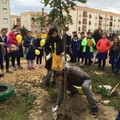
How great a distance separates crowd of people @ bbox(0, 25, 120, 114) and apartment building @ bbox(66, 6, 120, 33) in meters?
62.0

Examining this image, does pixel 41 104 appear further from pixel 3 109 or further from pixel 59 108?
pixel 3 109

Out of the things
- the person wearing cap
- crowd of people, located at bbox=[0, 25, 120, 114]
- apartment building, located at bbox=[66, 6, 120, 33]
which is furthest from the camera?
apartment building, located at bbox=[66, 6, 120, 33]

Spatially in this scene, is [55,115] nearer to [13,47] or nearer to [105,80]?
[105,80]

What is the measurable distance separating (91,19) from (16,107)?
7674cm

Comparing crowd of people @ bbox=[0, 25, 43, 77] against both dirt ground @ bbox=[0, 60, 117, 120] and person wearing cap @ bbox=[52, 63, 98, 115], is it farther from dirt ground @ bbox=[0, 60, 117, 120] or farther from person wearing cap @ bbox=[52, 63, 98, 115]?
person wearing cap @ bbox=[52, 63, 98, 115]

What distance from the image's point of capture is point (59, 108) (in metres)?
5.48

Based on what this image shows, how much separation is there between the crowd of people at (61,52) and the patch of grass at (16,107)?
88cm

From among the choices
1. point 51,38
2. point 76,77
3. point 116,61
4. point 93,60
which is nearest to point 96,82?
point 116,61

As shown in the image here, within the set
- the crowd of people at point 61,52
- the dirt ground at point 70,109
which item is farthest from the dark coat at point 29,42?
the dirt ground at point 70,109

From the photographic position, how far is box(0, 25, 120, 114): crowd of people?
16.3ft

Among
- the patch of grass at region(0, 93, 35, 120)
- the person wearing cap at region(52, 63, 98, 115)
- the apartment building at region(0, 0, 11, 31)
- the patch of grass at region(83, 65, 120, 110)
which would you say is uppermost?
the apartment building at region(0, 0, 11, 31)

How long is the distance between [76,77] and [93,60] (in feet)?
21.1

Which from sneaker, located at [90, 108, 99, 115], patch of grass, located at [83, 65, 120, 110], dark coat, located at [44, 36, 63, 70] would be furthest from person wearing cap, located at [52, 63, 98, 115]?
dark coat, located at [44, 36, 63, 70]

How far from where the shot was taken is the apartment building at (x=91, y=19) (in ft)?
244
